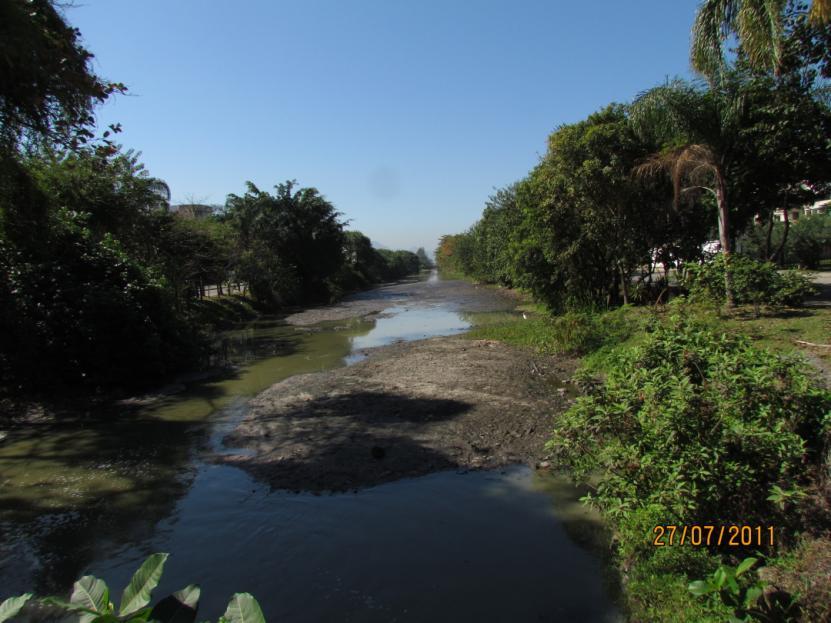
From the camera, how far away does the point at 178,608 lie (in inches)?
65.7

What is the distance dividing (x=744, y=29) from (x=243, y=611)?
1296cm

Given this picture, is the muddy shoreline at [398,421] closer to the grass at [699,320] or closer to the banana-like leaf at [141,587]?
the grass at [699,320]

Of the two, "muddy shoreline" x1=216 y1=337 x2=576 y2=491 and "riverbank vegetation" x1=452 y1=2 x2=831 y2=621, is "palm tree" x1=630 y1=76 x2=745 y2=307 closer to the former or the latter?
"riverbank vegetation" x1=452 y1=2 x2=831 y2=621

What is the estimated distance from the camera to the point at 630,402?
4.50m

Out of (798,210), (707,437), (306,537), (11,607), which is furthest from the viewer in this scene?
(798,210)

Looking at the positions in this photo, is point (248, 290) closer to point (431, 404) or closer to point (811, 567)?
point (431, 404)

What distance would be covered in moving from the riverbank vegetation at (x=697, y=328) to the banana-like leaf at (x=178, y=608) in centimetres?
201

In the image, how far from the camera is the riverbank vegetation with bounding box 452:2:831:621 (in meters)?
3.82

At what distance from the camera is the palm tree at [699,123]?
43.5 ft

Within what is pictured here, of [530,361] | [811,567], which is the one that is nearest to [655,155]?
[530,361]

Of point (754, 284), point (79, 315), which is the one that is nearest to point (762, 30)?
point (754, 284)

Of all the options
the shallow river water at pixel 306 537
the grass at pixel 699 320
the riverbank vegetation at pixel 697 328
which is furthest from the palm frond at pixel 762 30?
the shallow river water at pixel 306 537
